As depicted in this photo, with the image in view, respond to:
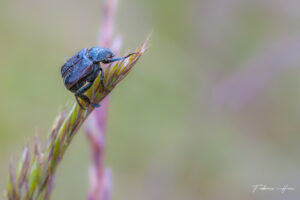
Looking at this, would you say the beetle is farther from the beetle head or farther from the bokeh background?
the bokeh background

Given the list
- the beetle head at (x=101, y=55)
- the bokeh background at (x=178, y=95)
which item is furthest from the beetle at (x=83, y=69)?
the bokeh background at (x=178, y=95)

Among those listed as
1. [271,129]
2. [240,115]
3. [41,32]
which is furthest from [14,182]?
[41,32]

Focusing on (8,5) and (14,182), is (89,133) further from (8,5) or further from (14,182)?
(8,5)

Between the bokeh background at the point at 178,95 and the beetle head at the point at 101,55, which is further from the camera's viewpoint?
the bokeh background at the point at 178,95

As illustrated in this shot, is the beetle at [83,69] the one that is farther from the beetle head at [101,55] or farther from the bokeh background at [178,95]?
the bokeh background at [178,95]

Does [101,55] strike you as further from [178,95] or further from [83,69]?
[178,95]

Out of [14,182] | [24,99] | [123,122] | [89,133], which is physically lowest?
[14,182]
